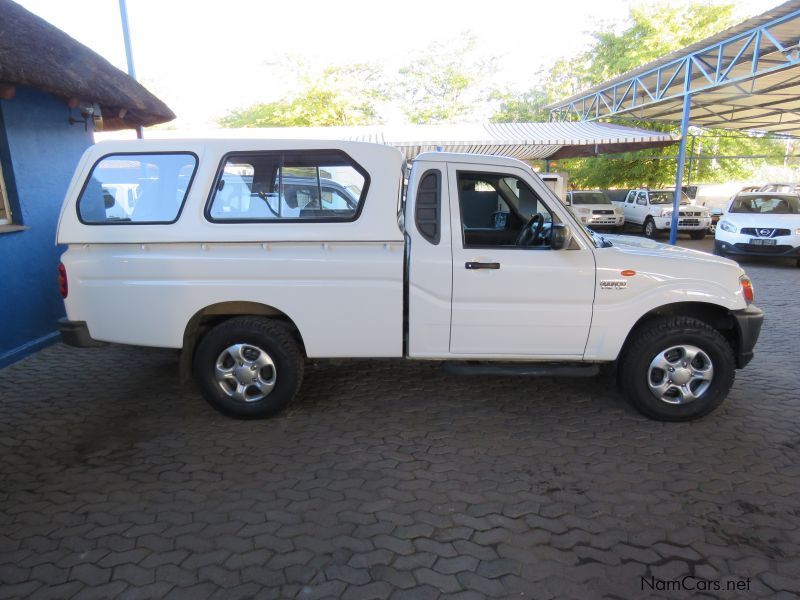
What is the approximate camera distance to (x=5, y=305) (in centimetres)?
569

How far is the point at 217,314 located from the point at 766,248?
11.8 metres

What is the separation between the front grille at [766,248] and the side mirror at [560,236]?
9980 mm

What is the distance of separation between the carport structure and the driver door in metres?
9.44

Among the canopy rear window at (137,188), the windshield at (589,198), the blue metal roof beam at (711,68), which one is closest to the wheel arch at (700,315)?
the canopy rear window at (137,188)

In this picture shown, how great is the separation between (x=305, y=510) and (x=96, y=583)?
106 centimetres

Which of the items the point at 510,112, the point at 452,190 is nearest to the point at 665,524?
the point at 452,190

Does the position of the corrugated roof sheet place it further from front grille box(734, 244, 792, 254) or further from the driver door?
the driver door

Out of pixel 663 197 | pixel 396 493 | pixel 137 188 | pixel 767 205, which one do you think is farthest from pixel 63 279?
pixel 663 197

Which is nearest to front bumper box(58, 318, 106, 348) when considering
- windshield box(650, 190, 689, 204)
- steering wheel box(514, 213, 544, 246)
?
steering wheel box(514, 213, 544, 246)

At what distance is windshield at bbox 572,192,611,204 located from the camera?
19500 millimetres

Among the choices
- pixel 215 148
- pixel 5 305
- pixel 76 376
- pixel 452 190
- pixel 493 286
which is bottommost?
pixel 76 376

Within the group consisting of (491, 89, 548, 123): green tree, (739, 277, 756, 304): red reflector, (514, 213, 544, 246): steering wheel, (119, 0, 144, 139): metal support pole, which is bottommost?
(739, 277, 756, 304): red reflector

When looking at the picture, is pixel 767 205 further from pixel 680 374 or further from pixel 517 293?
pixel 517 293

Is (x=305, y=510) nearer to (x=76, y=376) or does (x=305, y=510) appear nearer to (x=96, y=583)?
(x=96, y=583)
